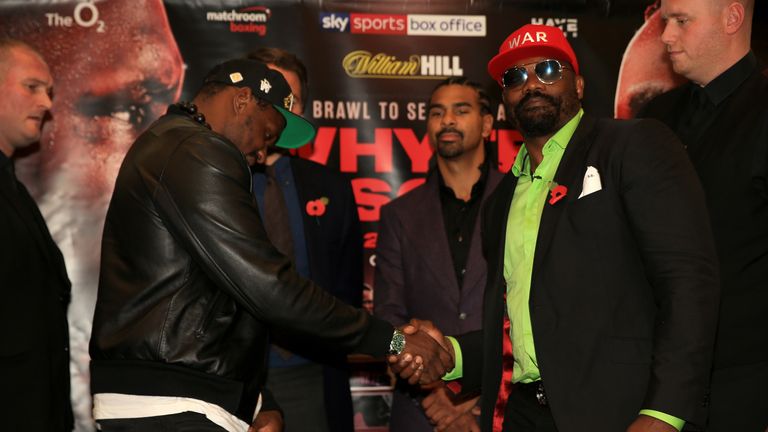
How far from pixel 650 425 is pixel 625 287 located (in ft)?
1.47

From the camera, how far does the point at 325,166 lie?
4.82 metres

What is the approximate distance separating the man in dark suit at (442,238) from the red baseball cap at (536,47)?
1267 mm

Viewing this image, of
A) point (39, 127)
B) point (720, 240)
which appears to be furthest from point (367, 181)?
point (720, 240)

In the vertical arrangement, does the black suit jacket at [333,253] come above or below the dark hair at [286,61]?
below

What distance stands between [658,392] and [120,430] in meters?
1.71

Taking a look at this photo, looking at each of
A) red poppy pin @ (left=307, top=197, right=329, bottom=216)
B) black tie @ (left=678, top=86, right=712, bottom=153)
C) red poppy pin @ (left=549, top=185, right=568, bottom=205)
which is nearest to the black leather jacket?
red poppy pin @ (left=549, top=185, right=568, bottom=205)

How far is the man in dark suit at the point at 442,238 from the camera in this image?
4.34m

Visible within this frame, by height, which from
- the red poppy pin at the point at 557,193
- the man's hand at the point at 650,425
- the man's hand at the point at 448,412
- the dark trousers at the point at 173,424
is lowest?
the man's hand at the point at 448,412

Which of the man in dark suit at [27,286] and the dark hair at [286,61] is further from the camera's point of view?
the dark hair at [286,61]

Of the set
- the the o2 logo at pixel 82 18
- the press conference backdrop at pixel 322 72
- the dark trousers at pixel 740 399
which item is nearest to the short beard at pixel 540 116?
the dark trousers at pixel 740 399

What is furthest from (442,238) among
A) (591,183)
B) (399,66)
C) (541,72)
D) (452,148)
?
(591,183)

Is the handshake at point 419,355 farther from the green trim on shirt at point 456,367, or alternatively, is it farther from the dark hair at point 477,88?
the dark hair at point 477,88

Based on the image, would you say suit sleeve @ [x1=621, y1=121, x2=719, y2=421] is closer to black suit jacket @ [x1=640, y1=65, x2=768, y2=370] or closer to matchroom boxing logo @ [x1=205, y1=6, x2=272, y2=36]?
black suit jacket @ [x1=640, y1=65, x2=768, y2=370]

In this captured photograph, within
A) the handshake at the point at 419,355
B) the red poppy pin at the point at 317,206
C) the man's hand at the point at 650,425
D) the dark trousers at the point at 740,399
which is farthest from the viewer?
the red poppy pin at the point at 317,206
